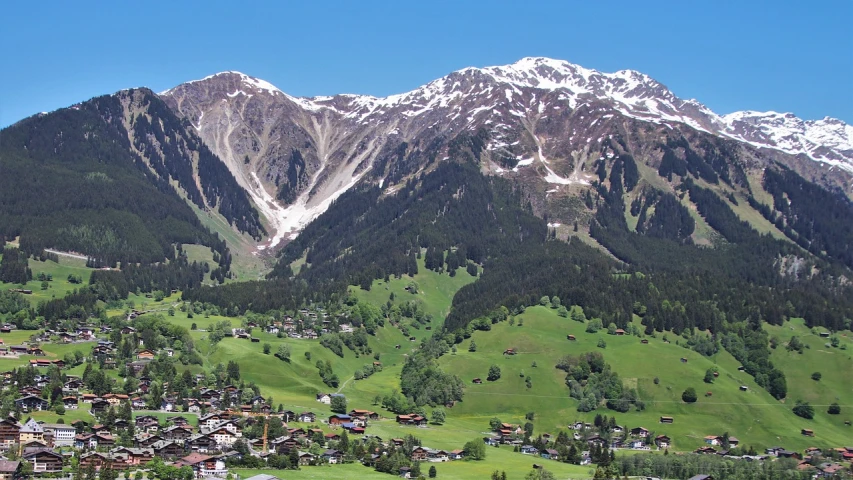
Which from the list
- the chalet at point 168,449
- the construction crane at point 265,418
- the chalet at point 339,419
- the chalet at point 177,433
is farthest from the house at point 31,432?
the chalet at point 339,419

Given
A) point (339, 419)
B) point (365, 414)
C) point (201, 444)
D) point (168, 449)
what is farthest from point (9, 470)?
point (365, 414)

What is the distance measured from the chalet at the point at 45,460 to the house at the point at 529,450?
8007 centimetres

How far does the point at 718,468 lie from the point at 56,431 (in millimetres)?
101708

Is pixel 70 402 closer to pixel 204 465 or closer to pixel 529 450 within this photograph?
pixel 204 465

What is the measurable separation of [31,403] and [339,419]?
168ft

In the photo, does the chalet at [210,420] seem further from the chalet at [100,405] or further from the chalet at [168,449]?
the chalet at [100,405]

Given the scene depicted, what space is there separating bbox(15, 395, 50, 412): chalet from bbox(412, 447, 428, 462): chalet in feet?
193

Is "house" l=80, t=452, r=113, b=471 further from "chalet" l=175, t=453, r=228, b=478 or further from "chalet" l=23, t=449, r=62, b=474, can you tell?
"chalet" l=175, t=453, r=228, b=478

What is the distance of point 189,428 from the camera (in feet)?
468

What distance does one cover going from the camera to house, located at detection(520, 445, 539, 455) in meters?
166

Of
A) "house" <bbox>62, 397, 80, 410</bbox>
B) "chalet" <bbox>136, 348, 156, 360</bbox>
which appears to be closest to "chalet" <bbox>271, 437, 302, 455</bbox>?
"house" <bbox>62, 397, 80, 410</bbox>

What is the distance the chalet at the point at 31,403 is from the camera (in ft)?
486

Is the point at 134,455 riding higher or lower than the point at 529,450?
higher

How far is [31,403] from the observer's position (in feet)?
490
